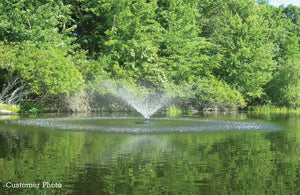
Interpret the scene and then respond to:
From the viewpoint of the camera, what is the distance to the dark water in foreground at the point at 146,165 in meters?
6.01

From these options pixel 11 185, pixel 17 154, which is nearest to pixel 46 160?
pixel 17 154

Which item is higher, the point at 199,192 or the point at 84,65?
the point at 84,65

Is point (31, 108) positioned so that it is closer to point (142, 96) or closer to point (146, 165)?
point (142, 96)

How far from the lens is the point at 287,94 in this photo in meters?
43.3

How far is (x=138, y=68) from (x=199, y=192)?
30.0 metres

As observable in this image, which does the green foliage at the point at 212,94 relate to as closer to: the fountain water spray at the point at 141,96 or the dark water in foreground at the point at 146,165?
the fountain water spray at the point at 141,96

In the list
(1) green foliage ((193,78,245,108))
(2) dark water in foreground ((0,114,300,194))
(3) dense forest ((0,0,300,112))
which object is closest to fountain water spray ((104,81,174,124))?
(3) dense forest ((0,0,300,112))

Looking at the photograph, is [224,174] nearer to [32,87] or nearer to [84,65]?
[32,87]

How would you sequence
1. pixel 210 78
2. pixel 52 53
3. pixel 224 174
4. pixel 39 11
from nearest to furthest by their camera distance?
pixel 224 174, pixel 52 53, pixel 39 11, pixel 210 78

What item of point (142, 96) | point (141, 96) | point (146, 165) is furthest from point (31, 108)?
point (146, 165)

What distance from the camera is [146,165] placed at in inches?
307

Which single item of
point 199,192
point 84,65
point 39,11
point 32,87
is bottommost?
point 199,192

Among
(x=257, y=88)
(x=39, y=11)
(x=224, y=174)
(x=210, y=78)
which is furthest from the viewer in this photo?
(x=257, y=88)

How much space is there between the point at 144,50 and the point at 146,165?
27.2m
